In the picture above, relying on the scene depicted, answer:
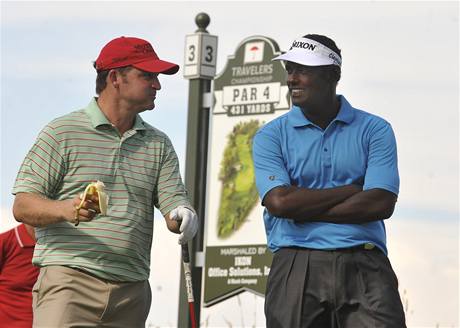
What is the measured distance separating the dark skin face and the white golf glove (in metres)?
0.77

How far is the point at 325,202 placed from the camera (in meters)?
6.41

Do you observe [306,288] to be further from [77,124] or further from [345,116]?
[77,124]

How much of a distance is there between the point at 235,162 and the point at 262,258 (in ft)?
3.26

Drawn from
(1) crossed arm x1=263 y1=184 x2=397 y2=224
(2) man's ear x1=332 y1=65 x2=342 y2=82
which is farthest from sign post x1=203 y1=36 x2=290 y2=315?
(1) crossed arm x1=263 y1=184 x2=397 y2=224

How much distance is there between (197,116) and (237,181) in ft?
2.47

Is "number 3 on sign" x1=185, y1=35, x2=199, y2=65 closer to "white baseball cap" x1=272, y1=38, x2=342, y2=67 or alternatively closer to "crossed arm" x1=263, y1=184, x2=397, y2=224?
"white baseball cap" x1=272, y1=38, x2=342, y2=67

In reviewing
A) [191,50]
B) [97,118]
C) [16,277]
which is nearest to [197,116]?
[191,50]

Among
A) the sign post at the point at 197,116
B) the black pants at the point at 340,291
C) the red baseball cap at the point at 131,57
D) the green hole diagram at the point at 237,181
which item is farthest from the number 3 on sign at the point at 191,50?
the black pants at the point at 340,291

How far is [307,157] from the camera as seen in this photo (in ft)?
21.5

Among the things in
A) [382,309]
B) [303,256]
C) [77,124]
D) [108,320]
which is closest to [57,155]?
[77,124]

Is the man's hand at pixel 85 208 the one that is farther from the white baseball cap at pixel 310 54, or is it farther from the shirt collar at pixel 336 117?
the white baseball cap at pixel 310 54

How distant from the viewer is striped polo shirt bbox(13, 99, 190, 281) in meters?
6.41

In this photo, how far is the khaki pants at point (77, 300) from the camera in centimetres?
641

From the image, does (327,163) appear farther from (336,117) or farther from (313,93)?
(313,93)
